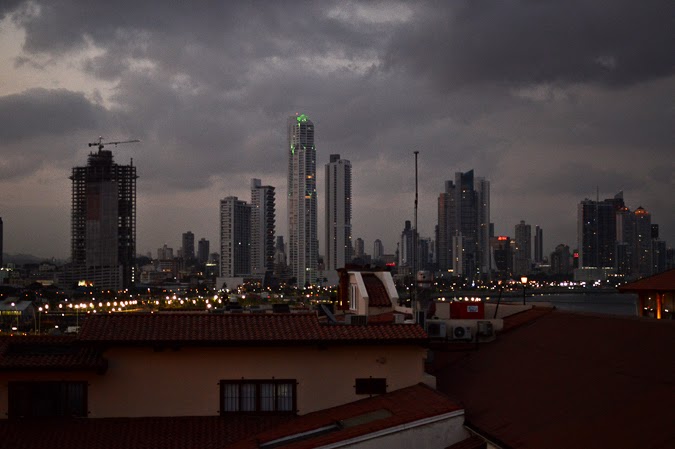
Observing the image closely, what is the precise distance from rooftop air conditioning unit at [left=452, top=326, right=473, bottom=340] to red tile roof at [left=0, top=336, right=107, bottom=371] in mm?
7121

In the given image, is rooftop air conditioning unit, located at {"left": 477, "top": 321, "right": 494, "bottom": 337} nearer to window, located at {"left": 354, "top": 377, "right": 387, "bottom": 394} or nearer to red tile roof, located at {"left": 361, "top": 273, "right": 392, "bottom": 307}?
window, located at {"left": 354, "top": 377, "right": 387, "bottom": 394}

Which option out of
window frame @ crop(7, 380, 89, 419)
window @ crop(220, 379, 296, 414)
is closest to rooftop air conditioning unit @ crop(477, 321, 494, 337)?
window @ crop(220, 379, 296, 414)

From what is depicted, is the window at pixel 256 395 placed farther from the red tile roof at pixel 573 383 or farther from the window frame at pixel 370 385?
the red tile roof at pixel 573 383

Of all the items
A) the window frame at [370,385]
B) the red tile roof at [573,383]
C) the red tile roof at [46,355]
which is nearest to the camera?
the red tile roof at [573,383]

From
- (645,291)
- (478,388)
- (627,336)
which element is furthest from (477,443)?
(645,291)

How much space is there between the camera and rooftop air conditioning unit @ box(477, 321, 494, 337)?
53.3ft

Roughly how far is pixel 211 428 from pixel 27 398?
10.6ft

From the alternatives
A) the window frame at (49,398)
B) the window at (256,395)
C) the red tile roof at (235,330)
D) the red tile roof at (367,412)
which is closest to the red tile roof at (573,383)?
the red tile roof at (367,412)

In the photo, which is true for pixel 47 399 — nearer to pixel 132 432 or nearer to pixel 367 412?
pixel 132 432

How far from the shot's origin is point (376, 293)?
77.3ft

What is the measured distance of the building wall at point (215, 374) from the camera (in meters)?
13.6

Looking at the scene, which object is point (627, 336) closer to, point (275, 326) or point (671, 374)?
point (671, 374)

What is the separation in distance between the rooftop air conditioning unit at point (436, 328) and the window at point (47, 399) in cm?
717

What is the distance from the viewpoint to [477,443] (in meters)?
11.1
